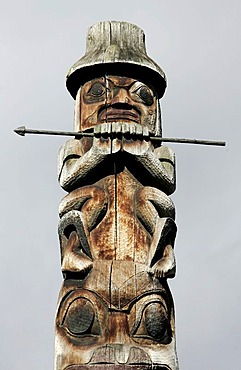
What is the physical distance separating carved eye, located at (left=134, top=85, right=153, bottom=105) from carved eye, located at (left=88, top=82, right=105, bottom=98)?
328 millimetres

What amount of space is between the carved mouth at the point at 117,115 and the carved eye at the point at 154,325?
1910mm

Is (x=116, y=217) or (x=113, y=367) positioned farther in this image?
(x=116, y=217)

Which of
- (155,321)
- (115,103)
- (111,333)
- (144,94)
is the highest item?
(144,94)

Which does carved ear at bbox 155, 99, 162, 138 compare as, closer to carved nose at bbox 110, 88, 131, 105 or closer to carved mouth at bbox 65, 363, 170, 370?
carved nose at bbox 110, 88, 131, 105

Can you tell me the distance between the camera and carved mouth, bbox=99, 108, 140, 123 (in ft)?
28.0

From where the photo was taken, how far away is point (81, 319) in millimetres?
7492

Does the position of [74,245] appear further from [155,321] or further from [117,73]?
[117,73]

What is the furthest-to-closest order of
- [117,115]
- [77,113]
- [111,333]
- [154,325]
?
1. [77,113]
2. [117,115]
3. [154,325]
4. [111,333]

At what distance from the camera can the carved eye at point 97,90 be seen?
874 cm

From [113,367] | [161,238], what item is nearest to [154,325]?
[113,367]

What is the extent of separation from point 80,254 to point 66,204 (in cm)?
57

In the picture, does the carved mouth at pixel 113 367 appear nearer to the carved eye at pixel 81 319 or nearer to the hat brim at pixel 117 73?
the carved eye at pixel 81 319

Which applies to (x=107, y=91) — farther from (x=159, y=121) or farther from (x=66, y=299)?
(x=66, y=299)

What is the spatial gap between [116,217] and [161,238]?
17.7 inches
